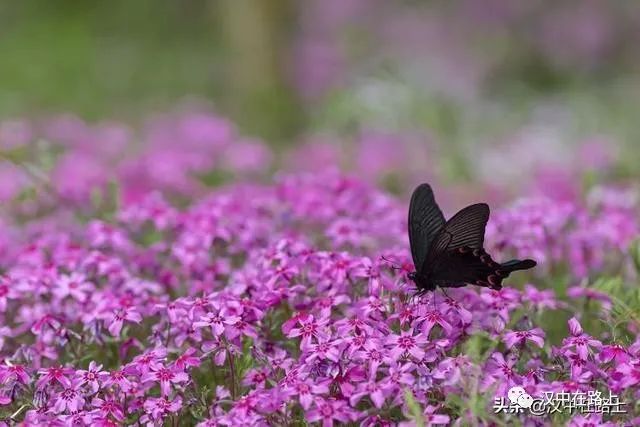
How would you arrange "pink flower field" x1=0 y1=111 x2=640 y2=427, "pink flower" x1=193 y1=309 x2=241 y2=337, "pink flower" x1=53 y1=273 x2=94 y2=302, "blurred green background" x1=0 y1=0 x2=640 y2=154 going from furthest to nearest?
"blurred green background" x1=0 y1=0 x2=640 y2=154, "pink flower" x1=53 y1=273 x2=94 y2=302, "pink flower" x1=193 y1=309 x2=241 y2=337, "pink flower field" x1=0 y1=111 x2=640 y2=427

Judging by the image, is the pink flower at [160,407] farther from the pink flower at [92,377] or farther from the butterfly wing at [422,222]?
the butterfly wing at [422,222]

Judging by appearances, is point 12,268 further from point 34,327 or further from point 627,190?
point 627,190

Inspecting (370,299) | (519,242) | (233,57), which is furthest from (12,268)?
(233,57)

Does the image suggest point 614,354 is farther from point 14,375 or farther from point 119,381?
point 14,375

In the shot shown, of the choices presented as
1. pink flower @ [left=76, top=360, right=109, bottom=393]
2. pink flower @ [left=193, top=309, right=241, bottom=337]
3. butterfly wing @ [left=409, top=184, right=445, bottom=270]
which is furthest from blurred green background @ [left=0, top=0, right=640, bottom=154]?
pink flower @ [left=76, top=360, right=109, bottom=393]

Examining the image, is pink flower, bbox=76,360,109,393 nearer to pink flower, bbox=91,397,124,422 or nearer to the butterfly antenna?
pink flower, bbox=91,397,124,422

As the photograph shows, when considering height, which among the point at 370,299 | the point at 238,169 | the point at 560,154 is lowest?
the point at 370,299
